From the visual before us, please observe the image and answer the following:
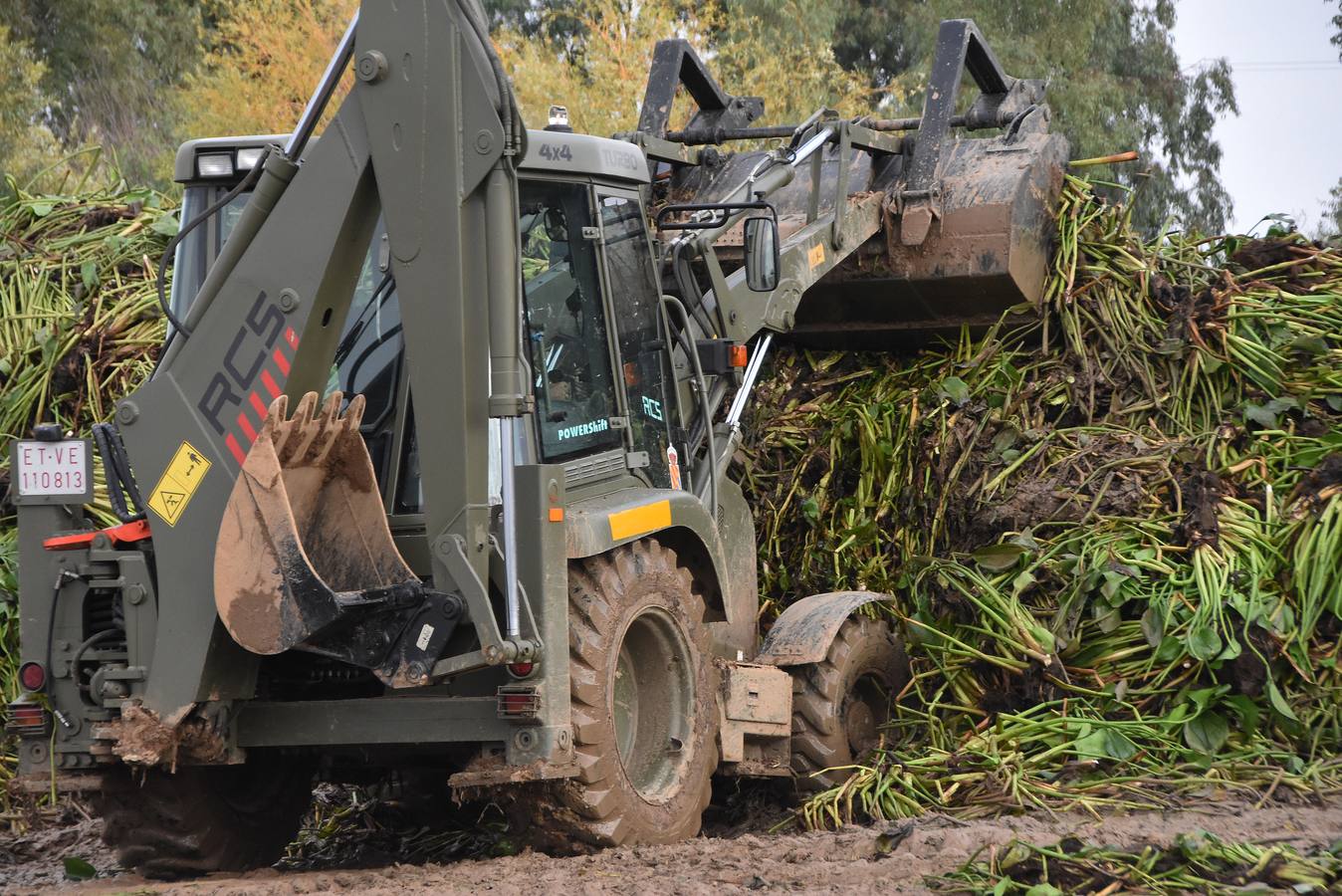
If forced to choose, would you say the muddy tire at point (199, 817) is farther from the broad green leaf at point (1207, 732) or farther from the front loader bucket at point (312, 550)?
the broad green leaf at point (1207, 732)

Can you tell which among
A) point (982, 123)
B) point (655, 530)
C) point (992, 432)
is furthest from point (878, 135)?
point (655, 530)

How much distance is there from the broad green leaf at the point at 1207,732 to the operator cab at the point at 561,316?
2300mm

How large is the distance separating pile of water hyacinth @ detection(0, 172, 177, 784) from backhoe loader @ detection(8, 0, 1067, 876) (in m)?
2.62

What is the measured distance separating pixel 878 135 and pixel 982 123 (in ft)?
3.05

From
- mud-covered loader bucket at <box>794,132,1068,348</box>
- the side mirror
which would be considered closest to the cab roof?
the side mirror

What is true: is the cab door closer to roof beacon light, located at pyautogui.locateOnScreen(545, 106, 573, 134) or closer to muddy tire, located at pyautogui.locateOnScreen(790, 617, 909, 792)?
roof beacon light, located at pyautogui.locateOnScreen(545, 106, 573, 134)

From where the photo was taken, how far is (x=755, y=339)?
821 centimetres

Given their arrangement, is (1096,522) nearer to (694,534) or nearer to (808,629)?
(808,629)

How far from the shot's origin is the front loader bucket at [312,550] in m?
4.89

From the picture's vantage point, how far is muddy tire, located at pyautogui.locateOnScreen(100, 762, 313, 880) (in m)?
5.55

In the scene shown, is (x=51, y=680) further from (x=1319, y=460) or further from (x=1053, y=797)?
(x=1319, y=460)

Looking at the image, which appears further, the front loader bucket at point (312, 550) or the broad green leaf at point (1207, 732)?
the broad green leaf at point (1207, 732)

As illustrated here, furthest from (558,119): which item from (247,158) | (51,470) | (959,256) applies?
(959,256)

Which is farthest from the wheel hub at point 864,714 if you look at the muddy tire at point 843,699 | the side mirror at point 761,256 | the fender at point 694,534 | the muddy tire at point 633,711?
the side mirror at point 761,256
